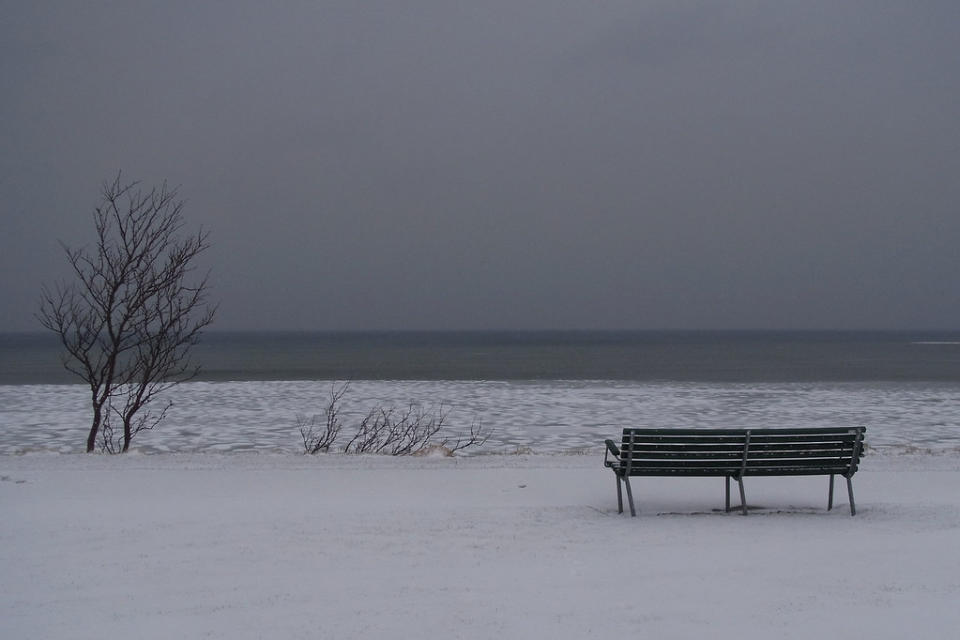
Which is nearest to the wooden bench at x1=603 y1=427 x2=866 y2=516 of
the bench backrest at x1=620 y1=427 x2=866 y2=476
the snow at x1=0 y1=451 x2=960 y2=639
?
the bench backrest at x1=620 y1=427 x2=866 y2=476

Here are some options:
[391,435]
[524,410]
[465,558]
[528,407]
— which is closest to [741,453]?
[465,558]

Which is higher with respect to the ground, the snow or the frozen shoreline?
the snow

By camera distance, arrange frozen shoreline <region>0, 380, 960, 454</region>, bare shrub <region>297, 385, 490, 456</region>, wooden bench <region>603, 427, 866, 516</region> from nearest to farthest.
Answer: wooden bench <region>603, 427, 866, 516</region>, bare shrub <region>297, 385, 490, 456</region>, frozen shoreline <region>0, 380, 960, 454</region>

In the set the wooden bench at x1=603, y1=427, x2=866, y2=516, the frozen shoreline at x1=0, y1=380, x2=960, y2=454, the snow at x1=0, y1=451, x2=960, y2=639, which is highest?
the wooden bench at x1=603, y1=427, x2=866, y2=516

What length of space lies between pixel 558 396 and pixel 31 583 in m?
25.6

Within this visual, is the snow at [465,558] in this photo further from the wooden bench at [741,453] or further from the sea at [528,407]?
the sea at [528,407]

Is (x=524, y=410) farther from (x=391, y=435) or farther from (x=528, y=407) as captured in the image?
(x=391, y=435)

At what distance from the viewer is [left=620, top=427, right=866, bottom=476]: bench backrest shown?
8211mm

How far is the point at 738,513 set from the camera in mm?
8469

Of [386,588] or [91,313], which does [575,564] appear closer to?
[386,588]

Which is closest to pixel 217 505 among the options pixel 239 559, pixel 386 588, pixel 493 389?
pixel 239 559

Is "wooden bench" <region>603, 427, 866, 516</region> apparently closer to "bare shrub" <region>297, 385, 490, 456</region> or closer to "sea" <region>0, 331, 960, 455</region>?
"bare shrub" <region>297, 385, 490, 456</region>

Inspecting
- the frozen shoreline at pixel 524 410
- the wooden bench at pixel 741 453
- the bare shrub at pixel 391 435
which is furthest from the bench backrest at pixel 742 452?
the frozen shoreline at pixel 524 410

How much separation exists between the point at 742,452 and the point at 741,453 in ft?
0.04
